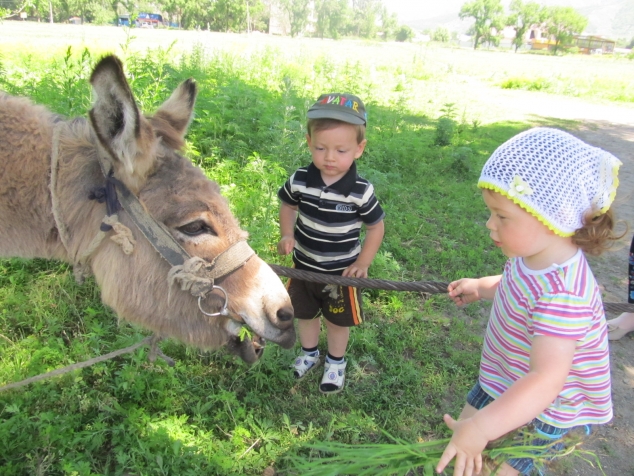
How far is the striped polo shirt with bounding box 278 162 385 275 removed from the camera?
9.83 ft

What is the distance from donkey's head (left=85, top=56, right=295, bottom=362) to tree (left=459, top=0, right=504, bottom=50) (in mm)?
117041

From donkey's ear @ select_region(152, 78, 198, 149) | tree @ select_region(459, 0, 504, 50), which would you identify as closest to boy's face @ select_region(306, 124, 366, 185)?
donkey's ear @ select_region(152, 78, 198, 149)

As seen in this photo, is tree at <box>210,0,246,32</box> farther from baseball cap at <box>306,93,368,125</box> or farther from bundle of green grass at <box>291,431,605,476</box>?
bundle of green grass at <box>291,431,605,476</box>

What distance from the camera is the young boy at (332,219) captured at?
9.37 feet

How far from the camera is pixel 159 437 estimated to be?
2.65 m

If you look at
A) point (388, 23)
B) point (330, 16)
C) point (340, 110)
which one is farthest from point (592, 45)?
point (340, 110)

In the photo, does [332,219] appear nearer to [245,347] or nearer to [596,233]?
[245,347]

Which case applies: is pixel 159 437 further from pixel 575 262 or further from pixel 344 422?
pixel 575 262

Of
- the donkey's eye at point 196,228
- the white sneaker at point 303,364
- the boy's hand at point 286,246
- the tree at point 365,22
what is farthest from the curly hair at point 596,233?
the tree at point 365,22

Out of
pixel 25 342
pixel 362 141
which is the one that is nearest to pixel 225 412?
pixel 25 342

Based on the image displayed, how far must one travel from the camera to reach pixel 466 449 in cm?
149

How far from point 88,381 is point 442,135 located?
370 inches

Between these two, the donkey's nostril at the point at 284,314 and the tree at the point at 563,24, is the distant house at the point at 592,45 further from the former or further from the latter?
the donkey's nostril at the point at 284,314

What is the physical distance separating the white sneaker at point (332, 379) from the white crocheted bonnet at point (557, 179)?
2370mm
